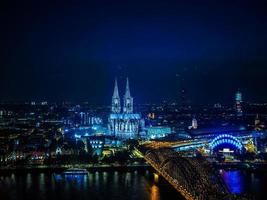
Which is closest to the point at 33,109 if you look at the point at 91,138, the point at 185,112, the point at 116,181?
the point at 185,112

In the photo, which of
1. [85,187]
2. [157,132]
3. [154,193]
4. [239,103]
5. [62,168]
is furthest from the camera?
[239,103]

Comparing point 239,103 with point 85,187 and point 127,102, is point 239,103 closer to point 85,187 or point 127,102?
point 127,102

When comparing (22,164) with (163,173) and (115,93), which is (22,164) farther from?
(115,93)

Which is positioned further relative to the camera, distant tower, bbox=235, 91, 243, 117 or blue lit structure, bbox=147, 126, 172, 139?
distant tower, bbox=235, 91, 243, 117

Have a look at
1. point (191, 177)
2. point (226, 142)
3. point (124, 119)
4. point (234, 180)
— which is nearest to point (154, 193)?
point (191, 177)

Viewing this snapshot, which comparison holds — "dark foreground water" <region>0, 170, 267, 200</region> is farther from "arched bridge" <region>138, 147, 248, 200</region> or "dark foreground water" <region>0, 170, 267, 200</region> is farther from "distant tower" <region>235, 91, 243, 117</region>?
"distant tower" <region>235, 91, 243, 117</region>

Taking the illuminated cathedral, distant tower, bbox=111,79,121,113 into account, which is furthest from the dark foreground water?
distant tower, bbox=111,79,121,113
